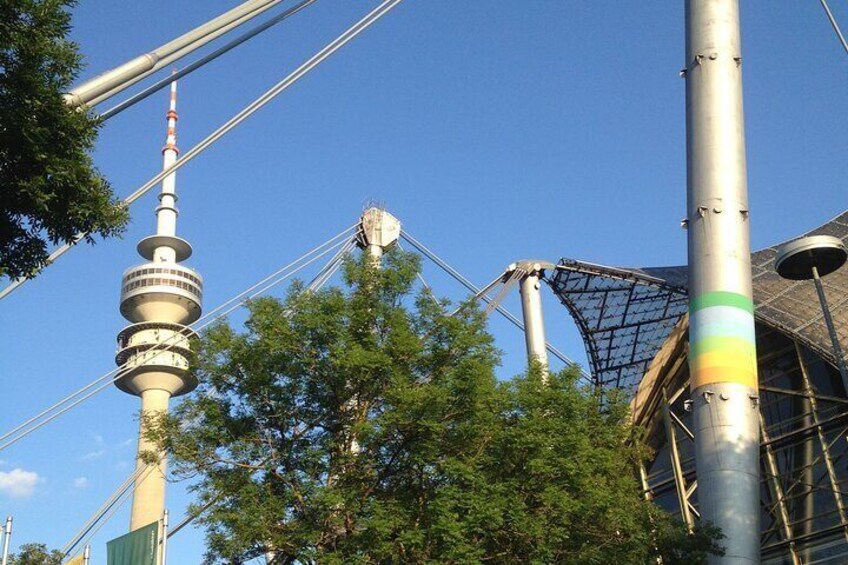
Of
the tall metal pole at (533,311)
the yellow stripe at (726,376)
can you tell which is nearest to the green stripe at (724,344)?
the yellow stripe at (726,376)

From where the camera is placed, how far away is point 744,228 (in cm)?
3731

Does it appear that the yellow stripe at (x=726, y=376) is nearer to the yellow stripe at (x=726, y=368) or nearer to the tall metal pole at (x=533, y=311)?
the yellow stripe at (x=726, y=368)

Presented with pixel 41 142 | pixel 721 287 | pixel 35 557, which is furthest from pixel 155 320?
pixel 41 142

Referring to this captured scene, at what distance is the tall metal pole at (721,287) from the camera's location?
33.9 meters

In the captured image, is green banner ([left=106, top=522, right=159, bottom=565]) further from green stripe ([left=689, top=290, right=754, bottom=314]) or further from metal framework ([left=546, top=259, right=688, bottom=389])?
metal framework ([left=546, top=259, right=688, bottom=389])

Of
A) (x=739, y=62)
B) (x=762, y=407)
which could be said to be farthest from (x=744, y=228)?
(x=762, y=407)

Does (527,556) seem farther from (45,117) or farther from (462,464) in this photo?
(45,117)

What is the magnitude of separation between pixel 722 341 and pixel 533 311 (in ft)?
62.3

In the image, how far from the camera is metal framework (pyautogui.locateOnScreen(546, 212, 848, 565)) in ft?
141

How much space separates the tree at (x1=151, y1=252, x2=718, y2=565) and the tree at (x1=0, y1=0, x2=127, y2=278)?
33.7 ft

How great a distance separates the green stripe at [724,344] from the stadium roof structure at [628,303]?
1331 cm

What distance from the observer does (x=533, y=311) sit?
53906 millimetres

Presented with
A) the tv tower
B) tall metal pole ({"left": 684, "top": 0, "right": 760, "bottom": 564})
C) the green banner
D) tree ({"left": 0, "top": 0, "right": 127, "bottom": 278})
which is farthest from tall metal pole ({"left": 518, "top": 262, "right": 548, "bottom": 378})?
the tv tower

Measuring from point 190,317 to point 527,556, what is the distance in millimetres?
81768
